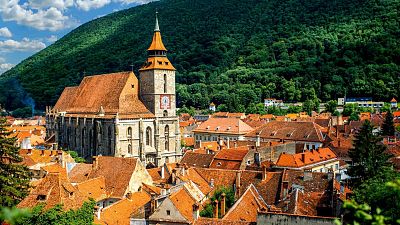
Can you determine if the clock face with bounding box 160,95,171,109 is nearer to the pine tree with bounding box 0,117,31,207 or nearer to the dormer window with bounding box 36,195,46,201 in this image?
the pine tree with bounding box 0,117,31,207

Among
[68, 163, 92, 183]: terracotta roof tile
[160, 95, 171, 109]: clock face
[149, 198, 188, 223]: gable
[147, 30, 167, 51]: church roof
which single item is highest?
[147, 30, 167, 51]: church roof

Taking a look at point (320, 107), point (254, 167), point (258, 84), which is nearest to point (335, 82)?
point (320, 107)

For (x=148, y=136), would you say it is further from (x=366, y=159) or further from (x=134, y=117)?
(x=366, y=159)

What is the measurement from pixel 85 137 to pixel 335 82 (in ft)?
406

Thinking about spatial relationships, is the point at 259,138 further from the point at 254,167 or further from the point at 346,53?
the point at 346,53

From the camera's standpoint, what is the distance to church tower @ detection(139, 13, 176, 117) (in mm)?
73625

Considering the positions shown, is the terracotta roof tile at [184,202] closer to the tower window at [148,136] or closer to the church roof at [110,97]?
the church roof at [110,97]

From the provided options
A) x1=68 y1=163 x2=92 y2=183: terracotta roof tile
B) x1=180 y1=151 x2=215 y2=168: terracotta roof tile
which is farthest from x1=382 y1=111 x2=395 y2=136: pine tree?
x1=68 y1=163 x2=92 y2=183: terracotta roof tile

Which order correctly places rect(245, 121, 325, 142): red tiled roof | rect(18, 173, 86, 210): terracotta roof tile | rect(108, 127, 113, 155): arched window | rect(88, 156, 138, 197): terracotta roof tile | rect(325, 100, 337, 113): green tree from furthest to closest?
rect(325, 100, 337, 113): green tree
rect(245, 121, 325, 142): red tiled roof
rect(108, 127, 113, 155): arched window
rect(88, 156, 138, 197): terracotta roof tile
rect(18, 173, 86, 210): terracotta roof tile

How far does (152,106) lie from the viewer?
73562 millimetres

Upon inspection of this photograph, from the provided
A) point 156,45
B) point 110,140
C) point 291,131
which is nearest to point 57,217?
point 110,140

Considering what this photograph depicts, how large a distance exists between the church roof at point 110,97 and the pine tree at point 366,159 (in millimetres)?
33946

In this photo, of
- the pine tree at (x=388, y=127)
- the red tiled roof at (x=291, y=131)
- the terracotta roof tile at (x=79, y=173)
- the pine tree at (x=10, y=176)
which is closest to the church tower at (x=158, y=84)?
the terracotta roof tile at (x=79, y=173)

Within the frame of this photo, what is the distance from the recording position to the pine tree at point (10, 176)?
113ft
